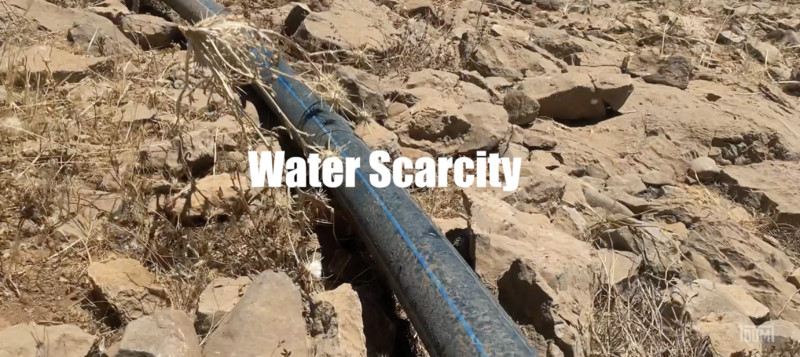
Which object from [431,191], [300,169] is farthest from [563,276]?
[300,169]

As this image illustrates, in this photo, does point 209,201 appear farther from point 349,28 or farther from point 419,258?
point 349,28

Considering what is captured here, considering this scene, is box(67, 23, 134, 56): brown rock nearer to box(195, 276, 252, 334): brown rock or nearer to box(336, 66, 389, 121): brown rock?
box(336, 66, 389, 121): brown rock

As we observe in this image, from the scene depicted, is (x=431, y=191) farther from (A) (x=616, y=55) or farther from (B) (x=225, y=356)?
(A) (x=616, y=55)

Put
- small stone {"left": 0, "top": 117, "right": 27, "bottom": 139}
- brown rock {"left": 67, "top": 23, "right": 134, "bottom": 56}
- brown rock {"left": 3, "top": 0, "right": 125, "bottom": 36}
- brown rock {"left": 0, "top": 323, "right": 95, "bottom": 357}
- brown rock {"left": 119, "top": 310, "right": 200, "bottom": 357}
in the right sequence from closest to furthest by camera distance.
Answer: brown rock {"left": 119, "top": 310, "right": 200, "bottom": 357} < brown rock {"left": 0, "top": 323, "right": 95, "bottom": 357} < small stone {"left": 0, "top": 117, "right": 27, "bottom": 139} < brown rock {"left": 67, "top": 23, "right": 134, "bottom": 56} < brown rock {"left": 3, "top": 0, "right": 125, "bottom": 36}

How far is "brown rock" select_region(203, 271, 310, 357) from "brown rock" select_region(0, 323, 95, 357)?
0.37m

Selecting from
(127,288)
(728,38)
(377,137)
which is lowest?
(728,38)

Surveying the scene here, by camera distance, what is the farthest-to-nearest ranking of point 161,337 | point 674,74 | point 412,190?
point 674,74, point 412,190, point 161,337

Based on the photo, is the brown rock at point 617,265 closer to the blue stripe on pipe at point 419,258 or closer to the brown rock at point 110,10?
the blue stripe on pipe at point 419,258

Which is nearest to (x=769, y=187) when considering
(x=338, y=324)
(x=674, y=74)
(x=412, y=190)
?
(x=674, y=74)

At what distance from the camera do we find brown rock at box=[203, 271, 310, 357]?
2.26 m

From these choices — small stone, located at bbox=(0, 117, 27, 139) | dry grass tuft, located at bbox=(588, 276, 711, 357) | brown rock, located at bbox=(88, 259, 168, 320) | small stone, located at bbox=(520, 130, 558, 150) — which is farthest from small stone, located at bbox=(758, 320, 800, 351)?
small stone, located at bbox=(0, 117, 27, 139)

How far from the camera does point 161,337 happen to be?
2.15 m

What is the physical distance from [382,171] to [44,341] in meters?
1.31

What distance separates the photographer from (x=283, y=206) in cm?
294
